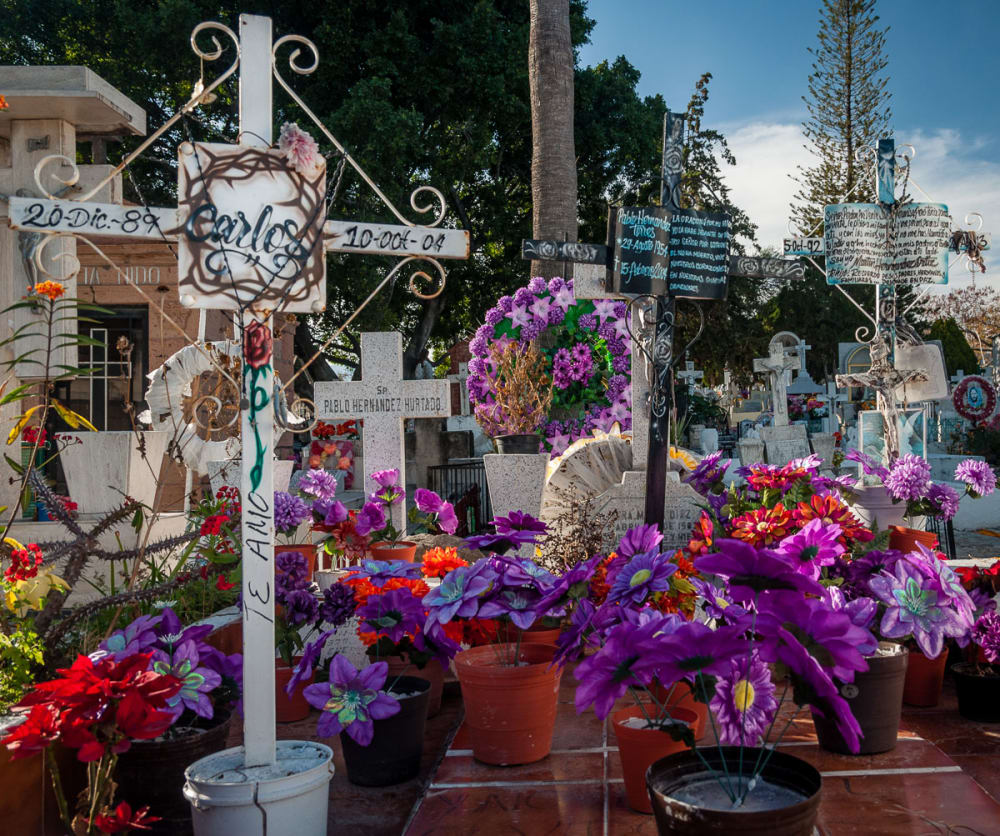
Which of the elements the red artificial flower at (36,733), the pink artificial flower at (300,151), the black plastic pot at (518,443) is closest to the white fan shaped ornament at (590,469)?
the black plastic pot at (518,443)

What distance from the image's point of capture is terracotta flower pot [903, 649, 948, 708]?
3.36 m

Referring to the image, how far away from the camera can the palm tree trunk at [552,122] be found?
364 inches

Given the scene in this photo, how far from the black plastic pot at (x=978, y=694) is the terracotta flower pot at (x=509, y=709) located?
5.15 ft

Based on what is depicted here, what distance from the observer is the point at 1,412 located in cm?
584

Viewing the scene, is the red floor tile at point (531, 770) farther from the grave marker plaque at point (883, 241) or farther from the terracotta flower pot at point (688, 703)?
the grave marker plaque at point (883, 241)

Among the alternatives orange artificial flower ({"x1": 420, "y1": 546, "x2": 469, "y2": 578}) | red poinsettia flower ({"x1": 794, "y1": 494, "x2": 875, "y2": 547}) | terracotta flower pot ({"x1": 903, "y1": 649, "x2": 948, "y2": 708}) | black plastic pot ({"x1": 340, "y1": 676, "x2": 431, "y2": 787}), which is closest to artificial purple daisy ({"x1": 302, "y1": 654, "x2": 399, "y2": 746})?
black plastic pot ({"x1": 340, "y1": 676, "x2": 431, "y2": 787})

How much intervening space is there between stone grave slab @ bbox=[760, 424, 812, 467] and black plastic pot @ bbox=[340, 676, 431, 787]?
12.6 metres

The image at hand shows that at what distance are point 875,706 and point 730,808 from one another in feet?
4.04

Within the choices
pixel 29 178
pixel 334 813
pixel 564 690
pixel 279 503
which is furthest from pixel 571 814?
pixel 29 178

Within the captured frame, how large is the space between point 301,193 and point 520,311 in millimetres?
5027

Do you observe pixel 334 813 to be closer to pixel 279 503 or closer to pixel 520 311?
pixel 279 503

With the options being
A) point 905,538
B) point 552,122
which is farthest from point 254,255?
point 552,122

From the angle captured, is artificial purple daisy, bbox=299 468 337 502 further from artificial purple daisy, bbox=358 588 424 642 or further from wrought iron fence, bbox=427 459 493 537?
wrought iron fence, bbox=427 459 493 537

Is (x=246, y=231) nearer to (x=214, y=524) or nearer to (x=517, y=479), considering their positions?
(x=214, y=524)
